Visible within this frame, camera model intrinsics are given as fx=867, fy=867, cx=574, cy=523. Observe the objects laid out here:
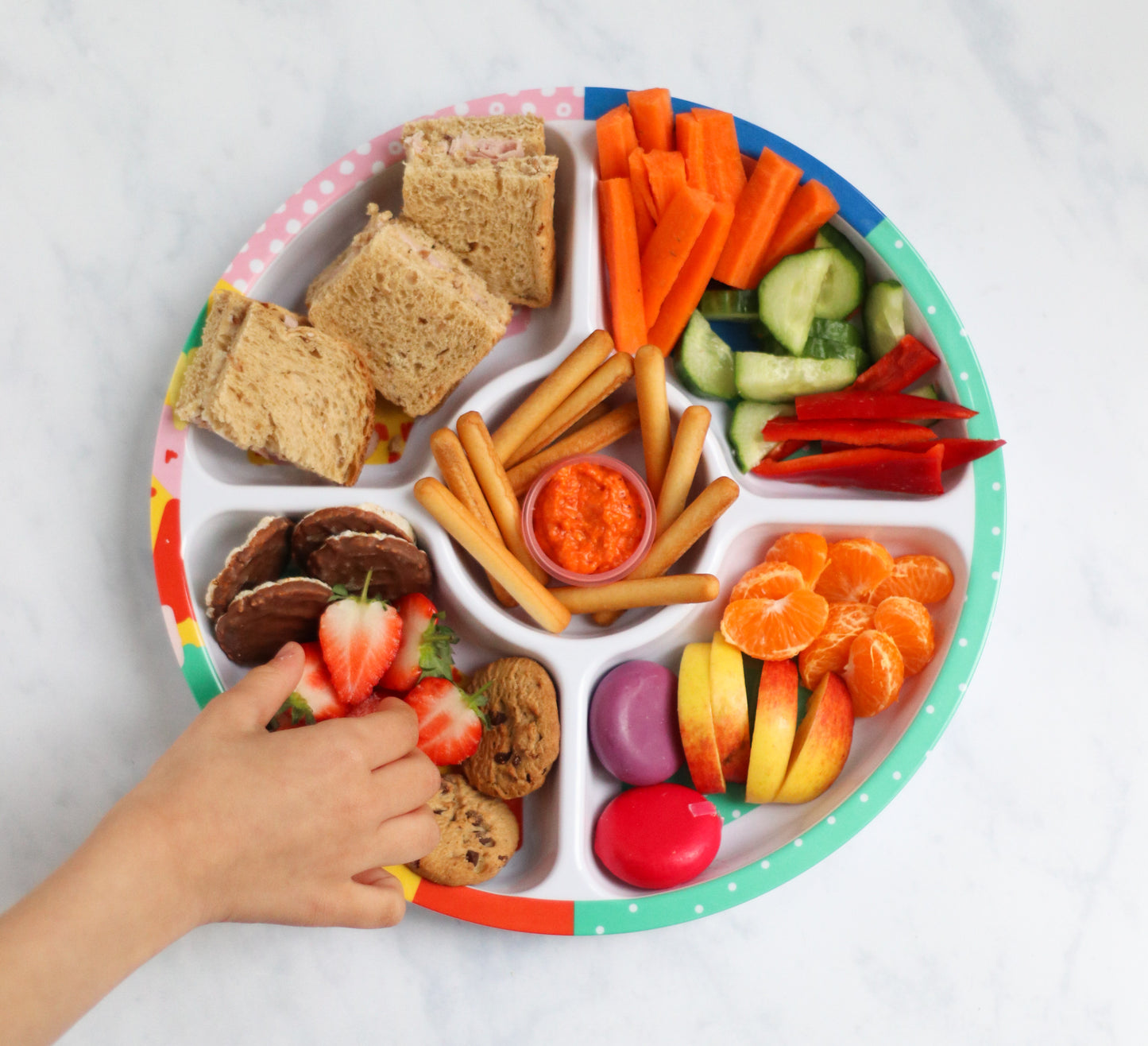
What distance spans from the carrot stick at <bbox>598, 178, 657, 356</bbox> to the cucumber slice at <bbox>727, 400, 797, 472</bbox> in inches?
10.6

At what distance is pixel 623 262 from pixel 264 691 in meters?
1.11

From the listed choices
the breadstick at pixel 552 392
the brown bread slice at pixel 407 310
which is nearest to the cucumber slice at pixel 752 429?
the breadstick at pixel 552 392

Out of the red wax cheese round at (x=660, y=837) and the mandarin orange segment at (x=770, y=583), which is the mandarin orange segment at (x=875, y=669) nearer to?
the mandarin orange segment at (x=770, y=583)

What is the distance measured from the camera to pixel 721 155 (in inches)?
71.7

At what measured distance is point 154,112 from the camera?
202 centimetres

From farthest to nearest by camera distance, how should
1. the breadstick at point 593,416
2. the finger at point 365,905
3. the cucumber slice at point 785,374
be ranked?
the breadstick at point 593,416 → the cucumber slice at point 785,374 → the finger at point 365,905

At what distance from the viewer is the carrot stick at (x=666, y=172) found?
178 cm

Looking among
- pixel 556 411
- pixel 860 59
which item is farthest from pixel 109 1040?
pixel 860 59

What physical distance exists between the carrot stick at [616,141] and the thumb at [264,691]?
1.17m

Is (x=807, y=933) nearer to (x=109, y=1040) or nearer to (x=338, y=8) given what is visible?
(x=109, y=1040)

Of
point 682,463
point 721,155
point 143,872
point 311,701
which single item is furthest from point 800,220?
point 143,872

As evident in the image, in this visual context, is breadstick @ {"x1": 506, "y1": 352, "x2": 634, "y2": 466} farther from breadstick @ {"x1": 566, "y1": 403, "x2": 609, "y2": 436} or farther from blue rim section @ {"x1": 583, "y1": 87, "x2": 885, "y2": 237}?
blue rim section @ {"x1": 583, "y1": 87, "x2": 885, "y2": 237}

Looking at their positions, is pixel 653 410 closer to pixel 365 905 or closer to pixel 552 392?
pixel 552 392

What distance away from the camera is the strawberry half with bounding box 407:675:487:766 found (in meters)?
1.68
